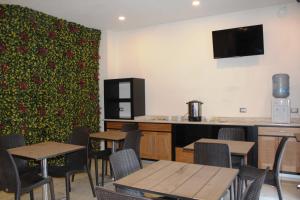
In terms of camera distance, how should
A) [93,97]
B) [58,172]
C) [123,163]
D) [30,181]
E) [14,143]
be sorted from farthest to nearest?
[93,97] → [14,143] → [58,172] → [30,181] → [123,163]

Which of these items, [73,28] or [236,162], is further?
[73,28]

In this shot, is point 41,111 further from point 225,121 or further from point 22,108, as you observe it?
point 225,121

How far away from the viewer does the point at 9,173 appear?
2762 millimetres

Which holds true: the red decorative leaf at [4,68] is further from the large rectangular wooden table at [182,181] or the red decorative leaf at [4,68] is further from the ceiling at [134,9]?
the large rectangular wooden table at [182,181]

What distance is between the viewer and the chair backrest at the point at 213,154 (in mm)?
2775

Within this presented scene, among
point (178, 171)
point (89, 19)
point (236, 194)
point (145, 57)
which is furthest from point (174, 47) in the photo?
point (178, 171)

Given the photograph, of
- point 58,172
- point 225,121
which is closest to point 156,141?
point 225,121

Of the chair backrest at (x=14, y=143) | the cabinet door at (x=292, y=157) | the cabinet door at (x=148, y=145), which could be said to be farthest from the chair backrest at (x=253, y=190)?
the cabinet door at (x=148, y=145)

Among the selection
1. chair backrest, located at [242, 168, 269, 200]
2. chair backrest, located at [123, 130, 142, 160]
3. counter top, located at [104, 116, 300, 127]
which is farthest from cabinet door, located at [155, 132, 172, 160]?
chair backrest, located at [242, 168, 269, 200]

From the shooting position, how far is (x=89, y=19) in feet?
17.5

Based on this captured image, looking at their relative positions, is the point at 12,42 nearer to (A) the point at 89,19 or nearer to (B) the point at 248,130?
(A) the point at 89,19

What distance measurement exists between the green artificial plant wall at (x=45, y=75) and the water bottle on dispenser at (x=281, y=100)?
3579 millimetres

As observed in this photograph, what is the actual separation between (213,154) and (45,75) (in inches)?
132

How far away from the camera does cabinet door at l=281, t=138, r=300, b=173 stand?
13.9ft
